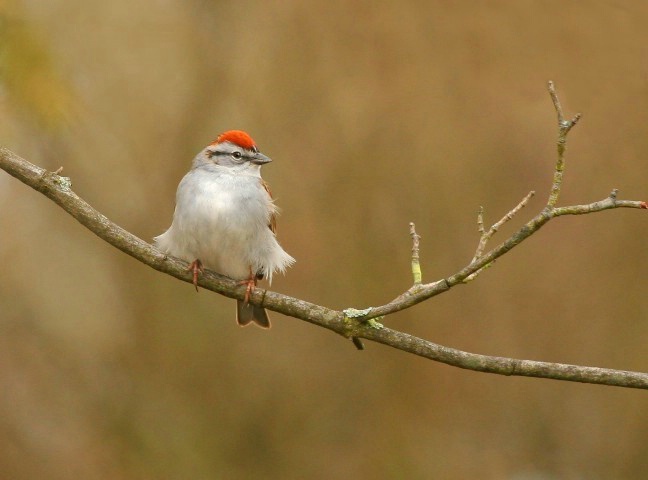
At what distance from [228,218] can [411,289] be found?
1772mm

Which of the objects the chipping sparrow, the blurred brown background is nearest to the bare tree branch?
the chipping sparrow

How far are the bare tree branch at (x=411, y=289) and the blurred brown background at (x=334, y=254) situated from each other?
11.4 ft

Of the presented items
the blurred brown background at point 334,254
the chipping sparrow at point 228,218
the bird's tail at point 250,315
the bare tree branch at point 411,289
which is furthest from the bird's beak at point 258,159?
the blurred brown background at point 334,254

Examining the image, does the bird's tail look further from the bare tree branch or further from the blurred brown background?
the blurred brown background

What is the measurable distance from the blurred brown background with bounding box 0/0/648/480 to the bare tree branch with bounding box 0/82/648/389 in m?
3.49

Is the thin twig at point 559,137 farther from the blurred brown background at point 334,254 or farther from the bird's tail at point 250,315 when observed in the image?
the blurred brown background at point 334,254

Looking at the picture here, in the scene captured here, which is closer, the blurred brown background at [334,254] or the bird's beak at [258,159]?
the bird's beak at [258,159]

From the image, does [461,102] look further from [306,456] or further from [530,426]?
[306,456]

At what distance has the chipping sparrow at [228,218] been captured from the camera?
520 cm

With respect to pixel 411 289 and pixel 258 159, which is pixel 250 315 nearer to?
pixel 258 159

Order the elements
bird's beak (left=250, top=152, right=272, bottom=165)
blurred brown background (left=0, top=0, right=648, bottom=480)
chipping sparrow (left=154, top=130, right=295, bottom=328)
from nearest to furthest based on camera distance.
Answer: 1. chipping sparrow (left=154, top=130, right=295, bottom=328)
2. bird's beak (left=250, top=152, right=272, bottom=165)
3. blurred brown background (left=0, top=0, right=648, bottom=480)

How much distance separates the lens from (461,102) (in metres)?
8.05

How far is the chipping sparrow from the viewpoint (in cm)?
520

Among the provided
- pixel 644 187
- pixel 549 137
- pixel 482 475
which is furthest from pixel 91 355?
pixel 644 187
